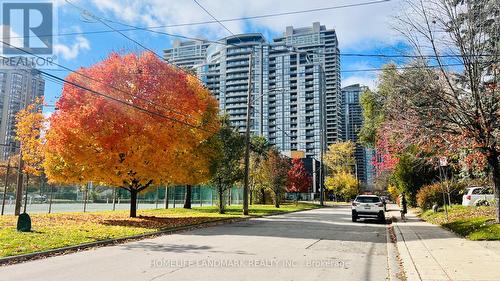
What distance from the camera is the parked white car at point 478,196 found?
25.9 m

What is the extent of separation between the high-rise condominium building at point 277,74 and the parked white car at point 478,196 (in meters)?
12.0

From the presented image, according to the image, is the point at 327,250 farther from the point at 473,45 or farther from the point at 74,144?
the point at 74,144

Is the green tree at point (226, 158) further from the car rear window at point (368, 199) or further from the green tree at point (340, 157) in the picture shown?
the green tree at point (340, 157)

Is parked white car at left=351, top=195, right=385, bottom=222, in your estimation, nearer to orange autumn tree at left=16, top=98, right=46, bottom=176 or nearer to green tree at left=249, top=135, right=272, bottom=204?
orange autumn tree at left=16, top=98, right=46, bottom=176

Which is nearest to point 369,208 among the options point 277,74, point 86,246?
point 86,246

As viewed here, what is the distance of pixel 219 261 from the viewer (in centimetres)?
1005

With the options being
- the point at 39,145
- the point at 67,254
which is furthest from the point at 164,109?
the point at 67,254

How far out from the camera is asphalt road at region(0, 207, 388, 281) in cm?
848

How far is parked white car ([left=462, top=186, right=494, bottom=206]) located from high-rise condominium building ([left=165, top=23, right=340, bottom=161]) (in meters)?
12.0

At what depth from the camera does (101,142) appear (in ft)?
63.2

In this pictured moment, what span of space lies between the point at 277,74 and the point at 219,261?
131 ft

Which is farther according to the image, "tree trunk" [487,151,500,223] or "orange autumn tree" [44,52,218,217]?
"orange autumn tree" [44,52,218,217]

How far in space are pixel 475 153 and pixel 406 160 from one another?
664 inches


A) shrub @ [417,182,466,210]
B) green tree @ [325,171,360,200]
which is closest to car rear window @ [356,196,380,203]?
shrub @ [417,182,466,210]
